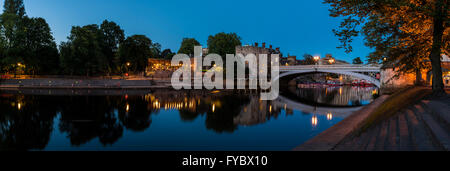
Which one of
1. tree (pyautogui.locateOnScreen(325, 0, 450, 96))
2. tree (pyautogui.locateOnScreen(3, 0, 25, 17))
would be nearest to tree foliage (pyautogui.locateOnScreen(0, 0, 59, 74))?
tree (pyautogui.locateOnScreen(3, 0, 25, 17))

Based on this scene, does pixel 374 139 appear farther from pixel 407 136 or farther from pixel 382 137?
pixel 407 136

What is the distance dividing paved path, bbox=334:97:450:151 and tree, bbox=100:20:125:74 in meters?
67.9

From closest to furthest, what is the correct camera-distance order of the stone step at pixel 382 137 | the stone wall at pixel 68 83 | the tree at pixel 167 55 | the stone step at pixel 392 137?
the stone step at pixel 392 137 → the stone step at pixel 382 137 → the stone wall at pixel 68 83 → the tree at pixel 167 55

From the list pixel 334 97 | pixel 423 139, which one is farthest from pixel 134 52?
pixel 423 139

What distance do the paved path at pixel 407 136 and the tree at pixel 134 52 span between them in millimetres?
63955

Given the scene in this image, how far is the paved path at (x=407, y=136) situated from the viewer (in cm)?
596

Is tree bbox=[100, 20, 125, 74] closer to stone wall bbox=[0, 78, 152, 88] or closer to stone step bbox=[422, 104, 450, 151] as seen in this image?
stone wall bbox=[0, 78, 152, 88]

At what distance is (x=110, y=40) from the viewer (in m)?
71.9

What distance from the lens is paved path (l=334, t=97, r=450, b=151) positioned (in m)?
5.96

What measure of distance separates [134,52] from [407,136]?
6659 cm

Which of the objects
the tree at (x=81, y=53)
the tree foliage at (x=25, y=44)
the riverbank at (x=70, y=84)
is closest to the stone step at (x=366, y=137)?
the riverbank at (x=70, y=84)

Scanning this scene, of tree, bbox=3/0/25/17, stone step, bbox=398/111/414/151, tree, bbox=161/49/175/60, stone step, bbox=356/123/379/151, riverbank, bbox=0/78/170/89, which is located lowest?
stone step, bbox=356/123/379/151

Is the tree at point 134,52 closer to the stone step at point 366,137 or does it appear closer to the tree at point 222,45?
the tree at point 222,45

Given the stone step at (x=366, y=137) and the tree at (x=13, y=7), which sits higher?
the tree at (x=13, y=7)
